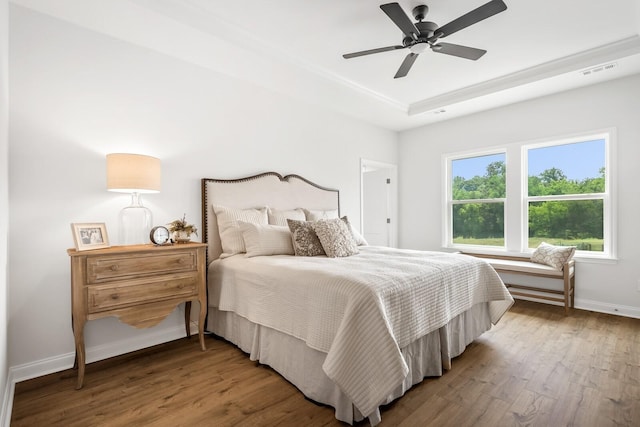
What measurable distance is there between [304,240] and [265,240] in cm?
35

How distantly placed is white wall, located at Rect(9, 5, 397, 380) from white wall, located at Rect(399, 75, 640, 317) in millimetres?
3219

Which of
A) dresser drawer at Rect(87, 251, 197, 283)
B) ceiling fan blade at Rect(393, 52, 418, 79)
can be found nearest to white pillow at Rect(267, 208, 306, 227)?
dresser drawer at Rect(87, 251, 197, 283)

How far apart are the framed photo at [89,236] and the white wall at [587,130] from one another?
14.6 ft

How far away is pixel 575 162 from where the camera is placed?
3.93m

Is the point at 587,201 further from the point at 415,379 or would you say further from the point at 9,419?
the point at 9,419

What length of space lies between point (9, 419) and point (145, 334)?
1001mm

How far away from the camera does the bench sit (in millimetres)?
3541

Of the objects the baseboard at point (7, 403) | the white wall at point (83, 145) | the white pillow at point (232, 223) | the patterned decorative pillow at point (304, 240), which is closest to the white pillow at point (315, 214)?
the white pillow at point (232, 223)

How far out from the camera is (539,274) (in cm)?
367

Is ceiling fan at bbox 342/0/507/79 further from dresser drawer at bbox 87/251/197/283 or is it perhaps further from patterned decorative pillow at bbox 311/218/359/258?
dresser drawer at bbox 87/251/197/283

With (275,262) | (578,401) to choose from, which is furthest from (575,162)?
(275,262)

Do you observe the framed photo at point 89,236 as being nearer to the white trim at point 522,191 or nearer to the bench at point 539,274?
the bench at point 539,274

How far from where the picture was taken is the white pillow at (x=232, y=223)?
2.98 m

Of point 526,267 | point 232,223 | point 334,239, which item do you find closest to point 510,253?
point 526,267
